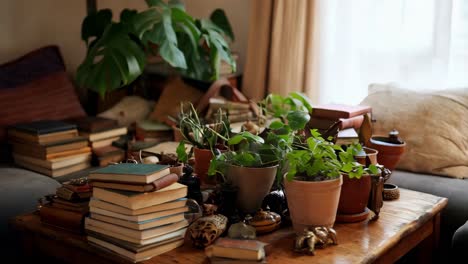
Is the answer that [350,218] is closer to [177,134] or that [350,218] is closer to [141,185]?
[141,185]

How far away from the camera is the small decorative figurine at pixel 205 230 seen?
4.65ft

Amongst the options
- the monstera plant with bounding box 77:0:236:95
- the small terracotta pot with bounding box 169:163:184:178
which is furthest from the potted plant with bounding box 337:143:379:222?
the monstera plant with bounding box 77:0:236:95

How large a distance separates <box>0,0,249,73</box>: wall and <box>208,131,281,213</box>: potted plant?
1.91m

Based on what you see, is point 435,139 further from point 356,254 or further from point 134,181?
point 134,181

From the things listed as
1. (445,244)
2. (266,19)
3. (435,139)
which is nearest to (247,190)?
(445,244)

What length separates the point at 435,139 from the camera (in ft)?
7.84

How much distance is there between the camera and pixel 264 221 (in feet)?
4.95

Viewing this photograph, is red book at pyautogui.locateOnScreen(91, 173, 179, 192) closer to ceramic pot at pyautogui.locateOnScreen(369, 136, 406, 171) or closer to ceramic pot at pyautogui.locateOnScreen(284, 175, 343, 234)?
ceramic pot at pyautogui.locateOnScreen(284, 175, 343, 234)

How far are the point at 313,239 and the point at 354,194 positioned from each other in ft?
0.79

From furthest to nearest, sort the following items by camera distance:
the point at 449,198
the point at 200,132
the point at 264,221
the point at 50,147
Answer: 1. the point at 50,147
2. the point at 449,198
3. the point at 200,132
4. the point at 264,221

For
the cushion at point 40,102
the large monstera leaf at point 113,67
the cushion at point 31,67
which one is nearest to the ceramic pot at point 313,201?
the large monstera leaf at point 113,67

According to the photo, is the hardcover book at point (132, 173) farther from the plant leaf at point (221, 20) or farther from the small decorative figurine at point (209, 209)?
the plant leaf at point (221, 20)

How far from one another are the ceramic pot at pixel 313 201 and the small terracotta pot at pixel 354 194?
0.08 m

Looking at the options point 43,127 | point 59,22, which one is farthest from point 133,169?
point 59,22
